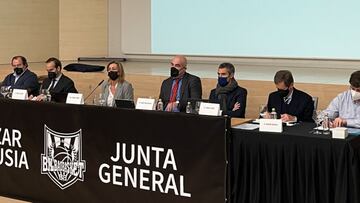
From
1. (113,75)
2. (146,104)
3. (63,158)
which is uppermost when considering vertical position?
(113,75)

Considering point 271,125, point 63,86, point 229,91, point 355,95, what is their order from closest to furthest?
point 271,125
point 355,95
point 229,91
point 63,86

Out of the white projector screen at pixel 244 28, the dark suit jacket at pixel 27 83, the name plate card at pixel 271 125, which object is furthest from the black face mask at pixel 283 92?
the white projector screen at pixel 244 28

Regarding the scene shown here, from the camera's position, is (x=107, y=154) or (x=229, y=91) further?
(x=229, y=91)

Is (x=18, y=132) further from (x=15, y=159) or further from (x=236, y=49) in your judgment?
(x=236, y=49)

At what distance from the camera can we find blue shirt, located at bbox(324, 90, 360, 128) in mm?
4137

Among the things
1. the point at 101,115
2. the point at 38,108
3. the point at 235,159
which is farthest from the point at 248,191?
the point at 38,108

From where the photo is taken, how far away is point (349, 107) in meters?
4.30

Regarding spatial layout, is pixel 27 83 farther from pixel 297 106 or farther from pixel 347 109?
pixel 347 109

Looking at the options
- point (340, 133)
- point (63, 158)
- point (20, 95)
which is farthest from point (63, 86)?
point (340, 133)

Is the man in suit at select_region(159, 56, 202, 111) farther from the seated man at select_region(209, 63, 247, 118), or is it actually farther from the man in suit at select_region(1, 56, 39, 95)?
the man in suit at select_region(1, 56, 39, 95)

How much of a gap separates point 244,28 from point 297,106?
3874 millimetres

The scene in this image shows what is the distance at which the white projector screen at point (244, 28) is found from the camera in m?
7.60

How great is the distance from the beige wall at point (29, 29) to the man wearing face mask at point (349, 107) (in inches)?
266

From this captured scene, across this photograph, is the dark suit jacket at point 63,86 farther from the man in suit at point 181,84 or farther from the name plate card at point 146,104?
the name plate card at point 146,104
